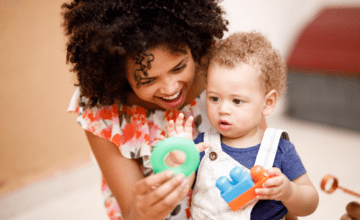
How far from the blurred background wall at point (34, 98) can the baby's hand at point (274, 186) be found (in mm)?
1464

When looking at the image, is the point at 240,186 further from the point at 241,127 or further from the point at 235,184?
the point at 241,127

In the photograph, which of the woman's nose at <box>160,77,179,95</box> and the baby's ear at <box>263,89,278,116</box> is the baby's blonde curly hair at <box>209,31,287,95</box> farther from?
the woman's nose at <box>160,77,179,95</box>

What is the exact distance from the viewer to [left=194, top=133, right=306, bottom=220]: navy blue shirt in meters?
0.85

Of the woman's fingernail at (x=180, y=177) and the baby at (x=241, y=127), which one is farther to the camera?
the baby at (x=241, y=127)

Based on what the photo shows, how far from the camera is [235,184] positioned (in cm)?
77

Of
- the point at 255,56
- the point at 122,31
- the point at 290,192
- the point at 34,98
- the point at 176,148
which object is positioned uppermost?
the point at 34,98

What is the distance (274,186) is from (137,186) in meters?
0.33

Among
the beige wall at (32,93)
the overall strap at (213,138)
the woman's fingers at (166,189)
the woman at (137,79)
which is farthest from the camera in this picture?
the beige wall at (32,93)

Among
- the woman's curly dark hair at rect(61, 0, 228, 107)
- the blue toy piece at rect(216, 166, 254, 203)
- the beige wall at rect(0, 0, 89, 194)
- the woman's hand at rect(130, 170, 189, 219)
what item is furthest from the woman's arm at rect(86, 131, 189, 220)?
the beige wall at rect(0, 0, 89, 194)

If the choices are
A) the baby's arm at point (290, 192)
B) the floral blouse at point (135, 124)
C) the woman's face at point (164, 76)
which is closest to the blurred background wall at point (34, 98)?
the floral blouse at point (135, 124)

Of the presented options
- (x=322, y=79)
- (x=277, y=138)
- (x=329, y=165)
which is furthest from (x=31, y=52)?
(x=322, y=79)

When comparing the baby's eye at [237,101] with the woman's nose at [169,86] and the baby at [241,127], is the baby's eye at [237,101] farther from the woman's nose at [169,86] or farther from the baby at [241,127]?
the woman's nose at [169,86]

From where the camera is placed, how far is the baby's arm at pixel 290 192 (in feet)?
2.32

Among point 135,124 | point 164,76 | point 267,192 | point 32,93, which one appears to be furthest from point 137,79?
point 32,93
